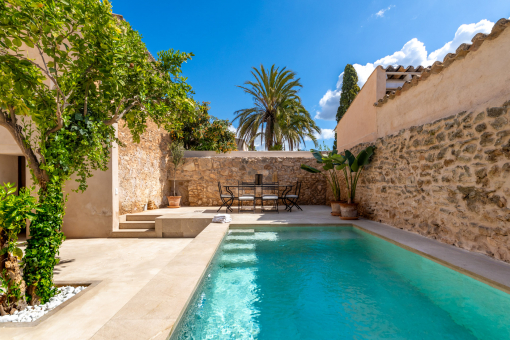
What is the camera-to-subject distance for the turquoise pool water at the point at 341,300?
1891 mm

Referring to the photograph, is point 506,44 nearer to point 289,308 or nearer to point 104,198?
point 289,308

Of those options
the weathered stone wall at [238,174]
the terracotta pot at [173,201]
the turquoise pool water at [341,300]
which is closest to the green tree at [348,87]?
the weathered stone wall at [238,174]

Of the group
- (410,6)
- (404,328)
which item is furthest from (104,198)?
(410,6)

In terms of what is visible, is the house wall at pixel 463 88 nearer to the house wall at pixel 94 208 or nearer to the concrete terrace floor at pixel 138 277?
the concrete terrace floor at pixel 138 277

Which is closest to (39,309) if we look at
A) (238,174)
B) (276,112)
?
(238,174)

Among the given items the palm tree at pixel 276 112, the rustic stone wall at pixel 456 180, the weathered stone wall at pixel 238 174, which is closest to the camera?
the rustic stone wall at pixel 456 180

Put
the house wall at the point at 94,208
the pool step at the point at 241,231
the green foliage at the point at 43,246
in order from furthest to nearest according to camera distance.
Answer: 1. the house wall at the point at 94,208
2. the pool step at the point at 241,231
3. the green foliage at the point at 43,246

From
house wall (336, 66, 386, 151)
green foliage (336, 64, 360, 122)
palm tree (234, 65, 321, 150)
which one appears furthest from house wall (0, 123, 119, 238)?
green foliage (336, 64, 360, 122)

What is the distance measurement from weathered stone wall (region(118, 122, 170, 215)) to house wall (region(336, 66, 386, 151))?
6132mm

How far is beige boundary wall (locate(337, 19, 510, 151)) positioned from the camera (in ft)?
9.66

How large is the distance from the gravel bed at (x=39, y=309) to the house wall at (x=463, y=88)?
213 inches

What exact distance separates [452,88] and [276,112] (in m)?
8.76

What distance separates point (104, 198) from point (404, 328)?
5660mm

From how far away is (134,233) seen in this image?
5418 mm
